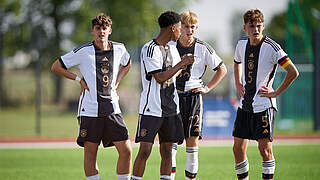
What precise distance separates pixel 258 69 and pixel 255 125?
0.74 m

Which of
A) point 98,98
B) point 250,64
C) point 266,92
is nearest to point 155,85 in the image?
point 98,98

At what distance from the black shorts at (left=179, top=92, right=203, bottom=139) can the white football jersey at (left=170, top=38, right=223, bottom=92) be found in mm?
126

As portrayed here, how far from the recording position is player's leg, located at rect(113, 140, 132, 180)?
24.1 ft

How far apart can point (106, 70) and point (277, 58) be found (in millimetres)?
2218

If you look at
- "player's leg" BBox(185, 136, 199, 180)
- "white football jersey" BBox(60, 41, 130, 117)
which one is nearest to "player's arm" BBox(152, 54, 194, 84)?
"white football jersey" BBox(60, 41, 130, 117)

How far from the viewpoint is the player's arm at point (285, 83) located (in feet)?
24.6

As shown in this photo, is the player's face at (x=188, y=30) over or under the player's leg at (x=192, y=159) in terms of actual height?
over

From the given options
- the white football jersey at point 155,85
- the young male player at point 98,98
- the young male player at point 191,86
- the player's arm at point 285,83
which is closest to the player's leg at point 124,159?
the young male player at point 98,98

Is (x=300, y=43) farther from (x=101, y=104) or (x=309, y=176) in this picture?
(x=101, y=104)

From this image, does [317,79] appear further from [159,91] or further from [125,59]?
[159,91]

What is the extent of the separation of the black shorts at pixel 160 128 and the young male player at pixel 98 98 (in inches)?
17.6

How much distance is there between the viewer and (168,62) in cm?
703

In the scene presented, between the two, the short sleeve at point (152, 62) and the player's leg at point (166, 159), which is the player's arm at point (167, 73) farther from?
the player's leg at point (166, 159)

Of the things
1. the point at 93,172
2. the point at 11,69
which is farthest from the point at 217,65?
the point at 11,69
